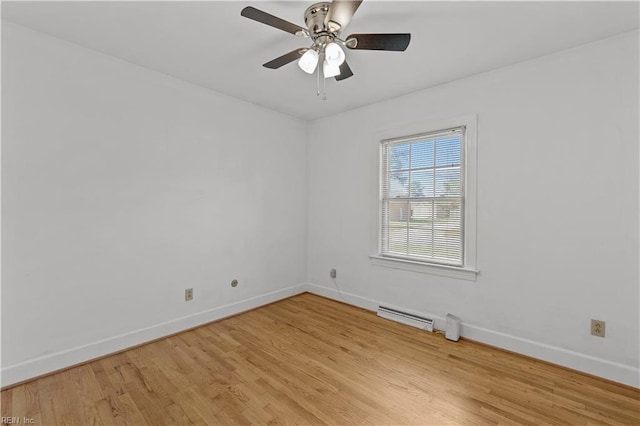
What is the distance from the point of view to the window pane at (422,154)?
3.15 meters

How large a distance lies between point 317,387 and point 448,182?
7.57 ft

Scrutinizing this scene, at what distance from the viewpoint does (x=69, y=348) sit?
7.55 feet

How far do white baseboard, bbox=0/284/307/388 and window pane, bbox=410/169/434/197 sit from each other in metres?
2.34

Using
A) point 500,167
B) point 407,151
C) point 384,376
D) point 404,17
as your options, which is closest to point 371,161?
point 407,151

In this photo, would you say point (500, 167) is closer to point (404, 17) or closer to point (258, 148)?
point (404, 17)

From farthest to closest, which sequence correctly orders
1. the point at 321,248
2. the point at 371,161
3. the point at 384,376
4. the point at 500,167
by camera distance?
the point at 321,248 → the point at 371,161 → the point at 500,167 → the point at 384,376

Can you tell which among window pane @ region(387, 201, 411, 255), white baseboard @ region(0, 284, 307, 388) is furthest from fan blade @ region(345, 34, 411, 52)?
white baseboard @ region(0, 284, 307, 388)

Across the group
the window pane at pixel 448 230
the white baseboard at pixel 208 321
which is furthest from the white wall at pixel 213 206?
the window pane at pixel 448 230

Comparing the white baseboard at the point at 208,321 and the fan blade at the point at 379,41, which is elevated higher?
the fan blade at the point at 379,41

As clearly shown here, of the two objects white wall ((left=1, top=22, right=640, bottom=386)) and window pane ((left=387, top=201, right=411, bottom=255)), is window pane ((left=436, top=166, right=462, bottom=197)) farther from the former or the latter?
window pane ((left=387, top=201, right=411, bottom=255))

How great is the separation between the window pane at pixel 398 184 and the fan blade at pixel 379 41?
1.74 metres

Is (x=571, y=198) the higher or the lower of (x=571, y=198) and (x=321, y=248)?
the higher

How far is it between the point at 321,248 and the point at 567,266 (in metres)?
2.73

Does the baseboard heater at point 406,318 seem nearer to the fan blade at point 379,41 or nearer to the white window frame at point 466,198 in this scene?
the white window frame at point 466,198
